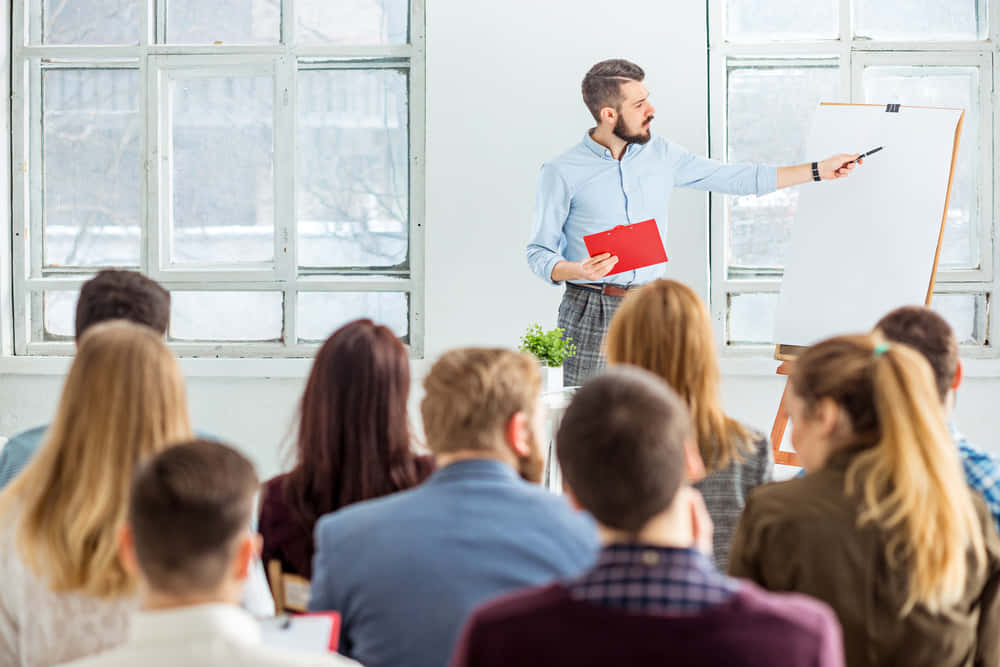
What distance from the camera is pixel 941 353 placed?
6.26ft

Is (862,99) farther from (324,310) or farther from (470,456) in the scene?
(470,456)

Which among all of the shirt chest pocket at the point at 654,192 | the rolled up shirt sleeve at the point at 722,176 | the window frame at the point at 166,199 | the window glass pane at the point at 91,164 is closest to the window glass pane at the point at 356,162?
the window frame at the point at 166,199

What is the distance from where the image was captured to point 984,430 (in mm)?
4207

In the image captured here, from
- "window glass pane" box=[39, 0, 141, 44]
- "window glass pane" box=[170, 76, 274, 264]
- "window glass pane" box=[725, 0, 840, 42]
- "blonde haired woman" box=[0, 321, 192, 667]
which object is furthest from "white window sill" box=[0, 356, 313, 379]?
"blonde haired woman" box=[0, 321, 192, 667]

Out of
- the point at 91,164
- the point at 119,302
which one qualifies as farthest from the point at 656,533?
the point at 91,164

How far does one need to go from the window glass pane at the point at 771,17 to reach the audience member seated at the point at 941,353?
275 cm

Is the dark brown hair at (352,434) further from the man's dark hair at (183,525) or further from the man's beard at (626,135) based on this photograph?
the man's beard at (626,135)

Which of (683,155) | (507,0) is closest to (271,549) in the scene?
(683,155)

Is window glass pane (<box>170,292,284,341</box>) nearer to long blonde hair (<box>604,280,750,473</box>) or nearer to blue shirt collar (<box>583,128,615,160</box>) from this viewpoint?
blue shirt collar (<box>583,128,615,160</box>)

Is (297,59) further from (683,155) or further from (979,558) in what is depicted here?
(979,558)

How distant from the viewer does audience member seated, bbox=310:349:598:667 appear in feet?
4.31

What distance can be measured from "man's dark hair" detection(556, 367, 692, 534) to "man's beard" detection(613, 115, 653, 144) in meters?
2.92

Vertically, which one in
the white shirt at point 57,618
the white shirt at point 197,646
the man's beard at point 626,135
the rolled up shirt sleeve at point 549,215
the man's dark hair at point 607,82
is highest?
the man's dark hair at point 607,82

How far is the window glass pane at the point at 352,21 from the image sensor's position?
14.7 ft
